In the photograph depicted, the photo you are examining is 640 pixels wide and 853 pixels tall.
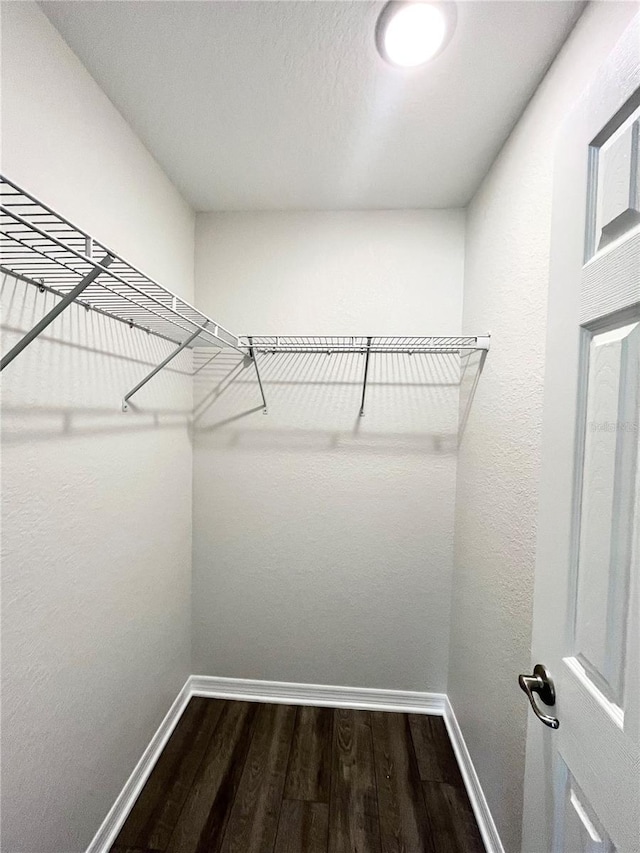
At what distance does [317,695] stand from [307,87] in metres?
2.51

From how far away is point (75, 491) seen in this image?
42.7 inches

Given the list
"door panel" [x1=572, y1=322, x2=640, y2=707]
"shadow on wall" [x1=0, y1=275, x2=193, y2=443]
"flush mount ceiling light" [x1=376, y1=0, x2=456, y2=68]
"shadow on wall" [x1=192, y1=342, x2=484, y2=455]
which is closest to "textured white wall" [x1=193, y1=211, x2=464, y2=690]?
"shadow on wall" [x1=192, y1=342, x2=484, y2=455]

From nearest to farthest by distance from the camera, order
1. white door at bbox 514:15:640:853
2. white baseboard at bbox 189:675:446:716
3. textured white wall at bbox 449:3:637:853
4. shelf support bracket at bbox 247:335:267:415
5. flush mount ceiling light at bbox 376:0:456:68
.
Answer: white door at bbox 514:15:640:853, flush mount ceiling light at bbox 376:0:456:68, textured white wall at bbox 449:3:637:853, shelf support bracket at bbox 247:335:267:415, white baseboard at bbox 189:675:446:716

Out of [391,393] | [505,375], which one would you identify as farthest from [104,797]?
[505,375]

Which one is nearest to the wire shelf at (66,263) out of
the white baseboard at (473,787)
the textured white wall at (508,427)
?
the textured white wall at (508,427)

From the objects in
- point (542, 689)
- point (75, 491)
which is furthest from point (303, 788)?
point (75, 491)

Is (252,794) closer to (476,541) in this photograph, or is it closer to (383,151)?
(476,541)

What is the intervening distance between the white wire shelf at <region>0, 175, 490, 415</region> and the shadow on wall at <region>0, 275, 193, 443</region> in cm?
4

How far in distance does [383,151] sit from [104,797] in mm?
2463

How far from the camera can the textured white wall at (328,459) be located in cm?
180

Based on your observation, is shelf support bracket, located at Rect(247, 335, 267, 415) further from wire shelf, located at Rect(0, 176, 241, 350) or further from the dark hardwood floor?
the dark hardwood floor

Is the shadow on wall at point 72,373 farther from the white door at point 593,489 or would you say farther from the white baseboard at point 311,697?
the white baseboard at point 311,697

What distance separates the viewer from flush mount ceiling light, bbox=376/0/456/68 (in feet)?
2.89

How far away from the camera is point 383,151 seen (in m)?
1.38
